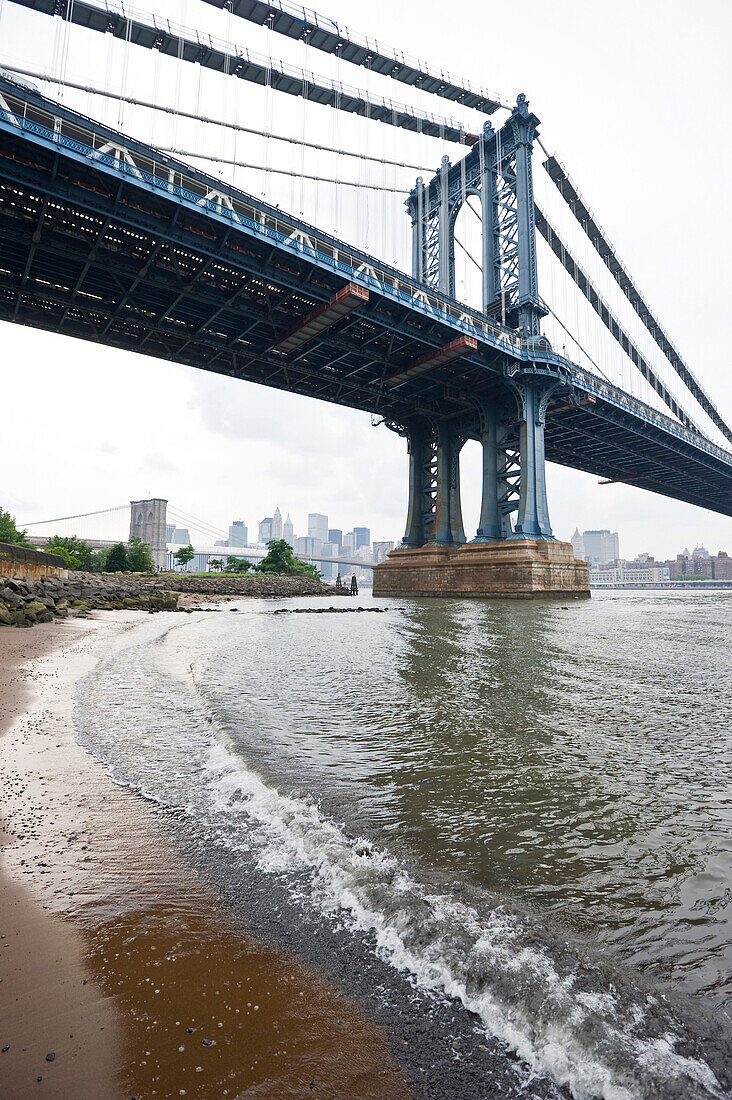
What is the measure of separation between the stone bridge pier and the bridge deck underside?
→ 7.82 feet

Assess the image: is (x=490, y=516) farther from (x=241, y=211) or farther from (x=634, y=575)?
(x=634, y=575)

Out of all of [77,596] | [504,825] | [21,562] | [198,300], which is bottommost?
[504,825]

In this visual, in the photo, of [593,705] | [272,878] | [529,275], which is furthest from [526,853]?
[529,275]

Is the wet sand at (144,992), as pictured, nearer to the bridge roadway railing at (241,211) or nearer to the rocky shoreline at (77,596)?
the rocky shoreline at (77,596)

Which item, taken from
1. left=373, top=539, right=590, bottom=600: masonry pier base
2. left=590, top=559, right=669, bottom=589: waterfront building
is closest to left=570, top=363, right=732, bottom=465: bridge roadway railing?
left=373, top=539, right=590, bottom=600: masonry pier base

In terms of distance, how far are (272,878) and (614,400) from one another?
Result: 51386 millimetres

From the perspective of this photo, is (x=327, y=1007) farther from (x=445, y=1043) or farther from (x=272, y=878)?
(x=272, y=878)

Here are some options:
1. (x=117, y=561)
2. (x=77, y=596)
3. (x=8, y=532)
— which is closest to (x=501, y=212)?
(x=77, y=596)

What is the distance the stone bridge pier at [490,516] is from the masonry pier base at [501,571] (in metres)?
0.07

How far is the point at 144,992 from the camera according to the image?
75.5 inches

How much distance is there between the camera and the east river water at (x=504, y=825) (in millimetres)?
→ 1840

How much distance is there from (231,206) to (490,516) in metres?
27.8

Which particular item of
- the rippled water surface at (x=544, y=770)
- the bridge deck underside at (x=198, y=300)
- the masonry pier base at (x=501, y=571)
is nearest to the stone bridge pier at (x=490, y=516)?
the masonry pier base at (x=501, y=571)

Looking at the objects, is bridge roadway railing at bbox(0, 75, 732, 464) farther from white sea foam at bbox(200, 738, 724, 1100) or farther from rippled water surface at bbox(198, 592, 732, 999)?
white sea foam at bbox(200, 738, 724, 1100)
